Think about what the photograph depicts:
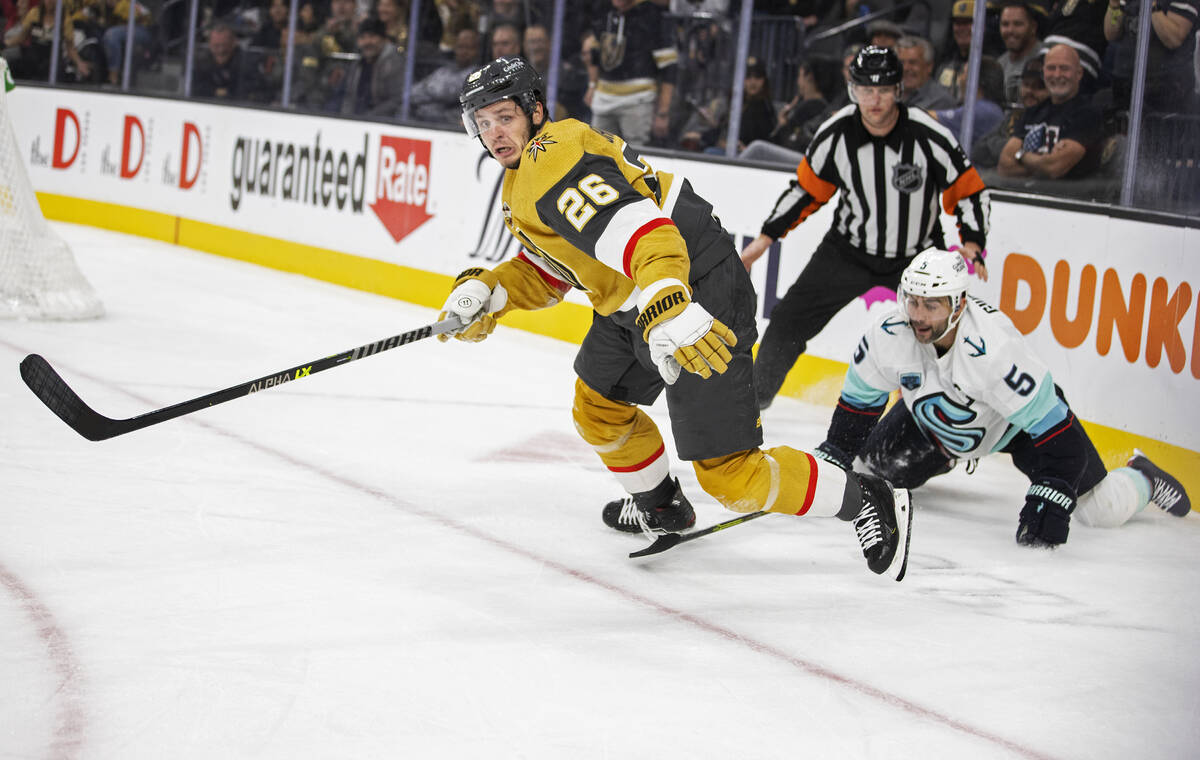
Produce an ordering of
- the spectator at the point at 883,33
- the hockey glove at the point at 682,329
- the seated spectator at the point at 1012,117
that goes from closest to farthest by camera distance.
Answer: the hockey glove at the point at 682,329
the seated spectator at the point at 1012,117
the spectator at the point at 883,33

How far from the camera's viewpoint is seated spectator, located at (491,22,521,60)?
662 centimetres

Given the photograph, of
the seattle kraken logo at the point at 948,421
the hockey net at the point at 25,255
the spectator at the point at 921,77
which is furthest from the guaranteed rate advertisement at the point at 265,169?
the seattle kraken logo at the point at 948,421

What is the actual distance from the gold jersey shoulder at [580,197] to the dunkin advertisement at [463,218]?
1980 millimetres

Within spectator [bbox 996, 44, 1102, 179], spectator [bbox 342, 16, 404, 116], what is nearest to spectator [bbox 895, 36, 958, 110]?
spectator [bbox 996, 44, 1102, 179]

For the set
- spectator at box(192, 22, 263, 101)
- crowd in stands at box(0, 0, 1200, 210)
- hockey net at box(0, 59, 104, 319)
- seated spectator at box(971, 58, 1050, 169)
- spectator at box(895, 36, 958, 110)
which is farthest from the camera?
spectator at box(192, 22, 263, 101)

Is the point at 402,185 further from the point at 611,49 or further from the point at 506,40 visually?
the point at 611,49

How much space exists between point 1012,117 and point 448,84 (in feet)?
10.8

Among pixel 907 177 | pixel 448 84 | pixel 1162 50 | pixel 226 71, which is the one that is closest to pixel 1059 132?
pixel 1162 50

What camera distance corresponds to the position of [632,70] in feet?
20.0

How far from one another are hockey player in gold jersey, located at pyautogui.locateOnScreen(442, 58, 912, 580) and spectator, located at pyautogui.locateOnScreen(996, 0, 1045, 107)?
237 cm

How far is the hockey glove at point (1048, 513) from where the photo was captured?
317cm

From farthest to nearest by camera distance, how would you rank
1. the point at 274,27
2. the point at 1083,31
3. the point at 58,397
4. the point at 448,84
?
the point at 274,27, the point at 448,84, the point at 1083,31, the point at 58,397

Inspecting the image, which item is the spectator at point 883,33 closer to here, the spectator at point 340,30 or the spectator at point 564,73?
the spectator at point 564,73

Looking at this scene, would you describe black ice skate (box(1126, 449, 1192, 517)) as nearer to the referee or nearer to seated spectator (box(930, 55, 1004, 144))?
the referee
